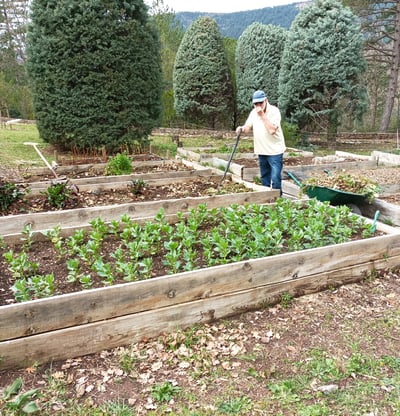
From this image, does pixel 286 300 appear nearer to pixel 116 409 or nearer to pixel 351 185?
pixel 116 409

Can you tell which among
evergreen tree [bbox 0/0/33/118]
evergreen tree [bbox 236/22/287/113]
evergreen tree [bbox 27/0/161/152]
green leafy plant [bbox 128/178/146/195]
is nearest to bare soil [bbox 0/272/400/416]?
green leafy plant [bbox 128/178/146/195]

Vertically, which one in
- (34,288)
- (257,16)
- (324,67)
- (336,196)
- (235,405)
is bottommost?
(235,405)

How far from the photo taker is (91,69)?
349 inches

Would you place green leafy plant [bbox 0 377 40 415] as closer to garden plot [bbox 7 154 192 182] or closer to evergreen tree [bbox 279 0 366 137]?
garden plot [bbox 7 154 192 182]

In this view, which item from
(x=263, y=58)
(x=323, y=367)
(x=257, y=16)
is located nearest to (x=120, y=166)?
(x=323, y=367)

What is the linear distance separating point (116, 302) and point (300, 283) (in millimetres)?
1602

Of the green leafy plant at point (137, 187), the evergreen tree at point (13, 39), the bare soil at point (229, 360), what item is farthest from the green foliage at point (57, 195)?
the evergreen tree at point (13, 39)

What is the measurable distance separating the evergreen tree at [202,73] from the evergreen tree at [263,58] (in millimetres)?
987

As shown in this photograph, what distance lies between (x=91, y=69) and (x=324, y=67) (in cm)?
753

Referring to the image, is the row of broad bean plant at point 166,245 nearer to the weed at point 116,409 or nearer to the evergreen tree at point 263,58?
the weed at point 116,409

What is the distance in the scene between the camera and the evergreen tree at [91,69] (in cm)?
868

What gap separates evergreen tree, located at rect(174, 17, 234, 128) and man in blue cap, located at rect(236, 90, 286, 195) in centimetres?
1041

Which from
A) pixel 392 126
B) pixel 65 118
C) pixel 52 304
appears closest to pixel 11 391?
pixel 52 304

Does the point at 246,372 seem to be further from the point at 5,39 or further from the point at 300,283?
the point at 5,39
